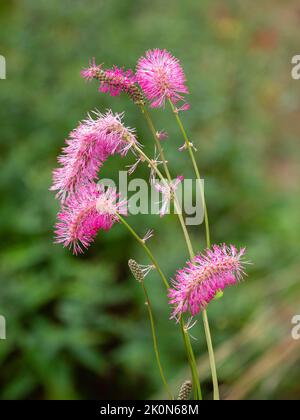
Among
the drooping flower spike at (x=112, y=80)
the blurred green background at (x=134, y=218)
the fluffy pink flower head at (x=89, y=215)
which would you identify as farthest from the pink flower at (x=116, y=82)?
the blurred green background at (x=134, y=218)

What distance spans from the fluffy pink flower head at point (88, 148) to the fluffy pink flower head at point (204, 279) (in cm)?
15

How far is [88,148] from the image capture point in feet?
2.44

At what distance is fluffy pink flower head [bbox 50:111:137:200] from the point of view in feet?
Answer: 2.43

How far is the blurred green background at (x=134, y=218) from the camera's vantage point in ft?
7.68

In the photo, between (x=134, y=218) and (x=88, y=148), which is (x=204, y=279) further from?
(x=134, y=218)

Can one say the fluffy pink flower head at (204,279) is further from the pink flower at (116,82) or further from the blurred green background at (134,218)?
the blurred green background at (134,218)

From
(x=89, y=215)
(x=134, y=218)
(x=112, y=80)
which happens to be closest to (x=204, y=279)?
(x=89, y=215)

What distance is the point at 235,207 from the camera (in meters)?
3.17

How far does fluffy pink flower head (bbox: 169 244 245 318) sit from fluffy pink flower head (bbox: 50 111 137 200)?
0.49 feet

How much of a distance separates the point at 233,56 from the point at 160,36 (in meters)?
0.41

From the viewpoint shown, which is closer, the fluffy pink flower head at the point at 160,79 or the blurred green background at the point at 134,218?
the fluffy pink flower head at the point at 160,79

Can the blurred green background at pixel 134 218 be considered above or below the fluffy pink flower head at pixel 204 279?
above

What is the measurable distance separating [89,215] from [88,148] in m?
0.07
